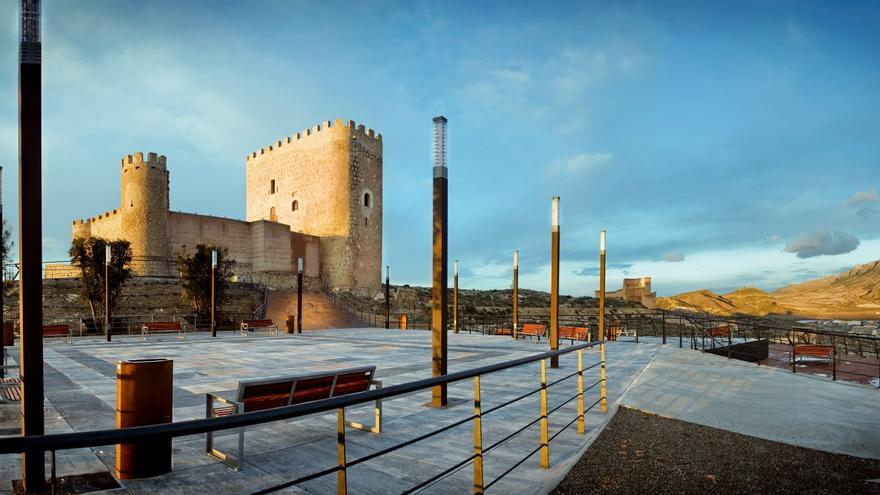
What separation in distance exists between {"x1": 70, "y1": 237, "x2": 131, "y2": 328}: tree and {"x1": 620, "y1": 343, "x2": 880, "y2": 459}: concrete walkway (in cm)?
2217

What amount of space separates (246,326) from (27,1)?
16.9 metres

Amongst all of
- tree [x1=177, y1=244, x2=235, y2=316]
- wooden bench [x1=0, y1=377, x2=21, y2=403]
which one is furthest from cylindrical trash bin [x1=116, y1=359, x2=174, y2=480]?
tree [x1=177, y1=244, x2=235, y2=316]

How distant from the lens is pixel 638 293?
56719 millimetres

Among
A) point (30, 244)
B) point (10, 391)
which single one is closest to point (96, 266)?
point (10, 391)

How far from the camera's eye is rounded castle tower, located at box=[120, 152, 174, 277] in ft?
115

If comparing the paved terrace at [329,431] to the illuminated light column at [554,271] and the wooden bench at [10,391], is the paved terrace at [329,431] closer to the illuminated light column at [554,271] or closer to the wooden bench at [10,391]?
the wooden bench at [10,391]

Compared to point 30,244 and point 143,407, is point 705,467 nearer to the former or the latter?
point 143,407

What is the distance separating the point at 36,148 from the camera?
350cm

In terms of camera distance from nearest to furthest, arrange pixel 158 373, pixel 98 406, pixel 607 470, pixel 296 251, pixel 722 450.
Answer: pixel 158 373 → pixel 607 470 → pixel 722 450 → pixel 98 406 → pixel 296 251

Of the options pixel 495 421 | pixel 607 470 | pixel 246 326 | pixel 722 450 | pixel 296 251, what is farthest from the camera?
pixel 296 251

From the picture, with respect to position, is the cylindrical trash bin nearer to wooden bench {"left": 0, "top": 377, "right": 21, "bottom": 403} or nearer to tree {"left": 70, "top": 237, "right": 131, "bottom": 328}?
wooden bench {"left": 0, "top": 377, "right": 21, "bottom": 403}

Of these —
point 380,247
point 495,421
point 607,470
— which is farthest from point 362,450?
point 380,247

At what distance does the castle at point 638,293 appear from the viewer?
5556 cm

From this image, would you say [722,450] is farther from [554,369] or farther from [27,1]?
[27,1]
